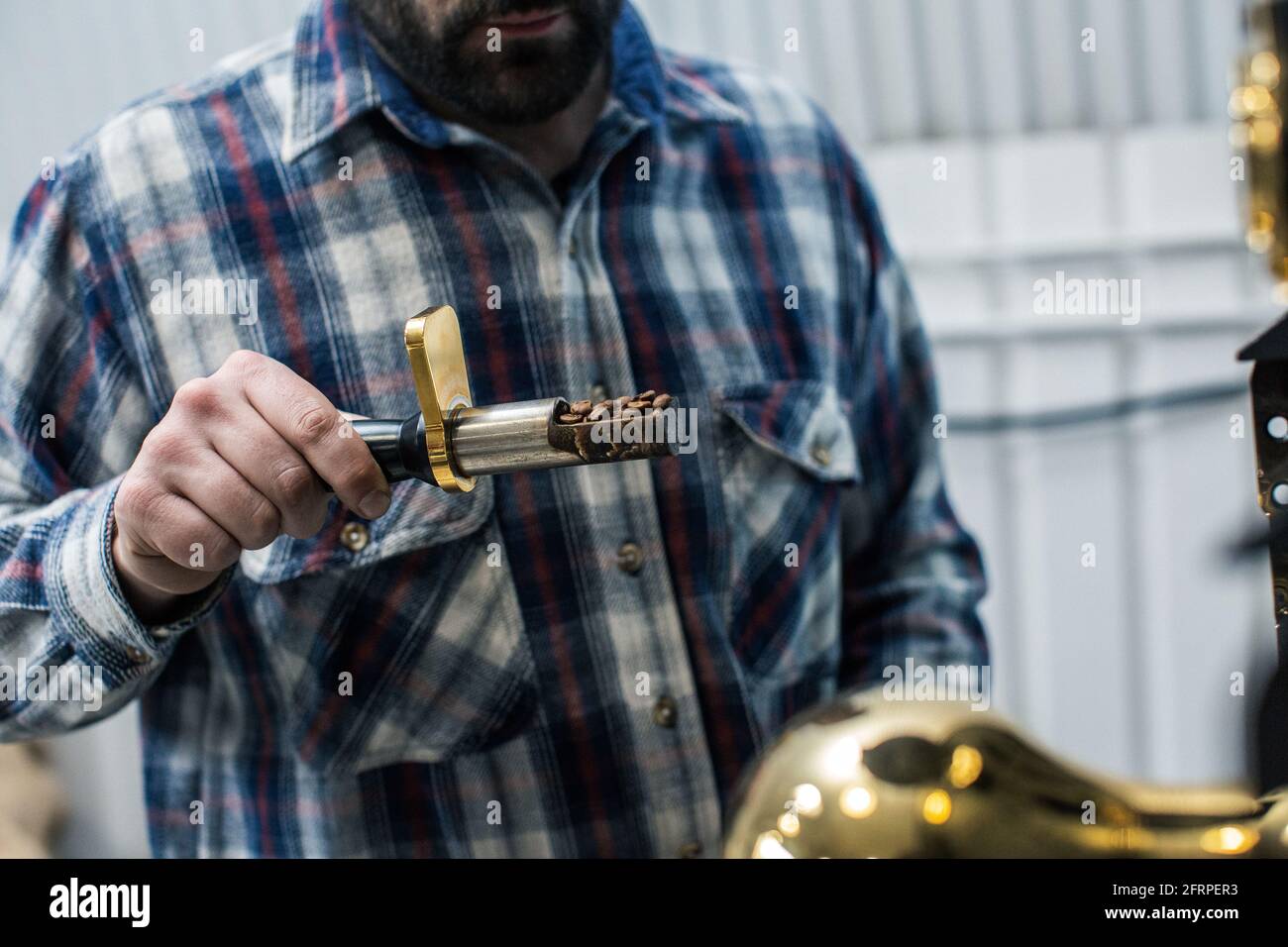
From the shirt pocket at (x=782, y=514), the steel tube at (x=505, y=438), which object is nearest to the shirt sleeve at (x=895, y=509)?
the shirt pocket at (x=782, y=514)

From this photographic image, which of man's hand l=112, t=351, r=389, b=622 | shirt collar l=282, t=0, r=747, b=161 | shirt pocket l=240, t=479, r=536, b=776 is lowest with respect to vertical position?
shirt pocket l=240, t=479, r=536, b=776

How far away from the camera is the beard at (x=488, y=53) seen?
0.40m

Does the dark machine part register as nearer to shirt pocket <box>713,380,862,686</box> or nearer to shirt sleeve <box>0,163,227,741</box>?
shirt pocket <box>713,380,862,686</box>

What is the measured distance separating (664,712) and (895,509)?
0.15 m

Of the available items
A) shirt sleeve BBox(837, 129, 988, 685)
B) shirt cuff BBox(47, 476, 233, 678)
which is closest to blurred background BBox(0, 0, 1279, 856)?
shirt sleeve BBox(837, 129, 988, 685)

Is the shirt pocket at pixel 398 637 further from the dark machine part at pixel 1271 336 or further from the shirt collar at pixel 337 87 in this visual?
the dark machine part at pixel 1271 336

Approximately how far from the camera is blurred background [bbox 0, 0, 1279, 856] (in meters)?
0.47

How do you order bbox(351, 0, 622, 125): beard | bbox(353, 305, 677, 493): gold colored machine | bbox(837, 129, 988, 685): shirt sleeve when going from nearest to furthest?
bbox(353, 305, 677, 493): gold colored machine → bbox(351, 0, 622, 125): beard → bbox(837, 129, 988, 685): shirt sleeve

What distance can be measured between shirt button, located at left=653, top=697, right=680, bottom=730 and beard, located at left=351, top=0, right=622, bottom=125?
21 cm

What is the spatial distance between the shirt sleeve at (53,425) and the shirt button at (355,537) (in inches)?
2.4

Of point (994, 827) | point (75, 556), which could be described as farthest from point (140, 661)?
point (994, 827)

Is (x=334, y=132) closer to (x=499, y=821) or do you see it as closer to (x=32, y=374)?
(x=32, y=374)

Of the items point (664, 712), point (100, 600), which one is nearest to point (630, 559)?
point (664, 712)

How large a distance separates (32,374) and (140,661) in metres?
0.10
